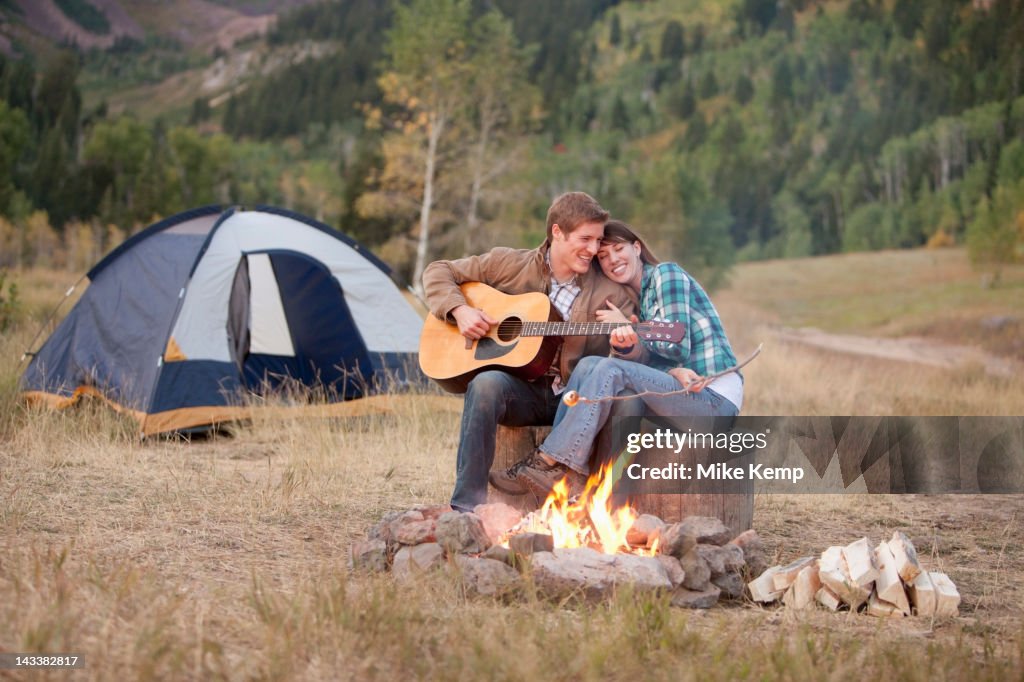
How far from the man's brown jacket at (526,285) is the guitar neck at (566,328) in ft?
0.30

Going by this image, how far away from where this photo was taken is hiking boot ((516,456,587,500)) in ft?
14.2

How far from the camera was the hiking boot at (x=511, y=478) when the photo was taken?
4484mm

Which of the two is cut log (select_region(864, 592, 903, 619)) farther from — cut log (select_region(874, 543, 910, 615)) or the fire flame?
the fire flame

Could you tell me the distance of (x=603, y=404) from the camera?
4254mm

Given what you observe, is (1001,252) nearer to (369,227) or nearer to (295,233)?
(369,227)

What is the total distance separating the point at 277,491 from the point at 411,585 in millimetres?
1851

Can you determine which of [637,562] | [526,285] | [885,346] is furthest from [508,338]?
[885,346]

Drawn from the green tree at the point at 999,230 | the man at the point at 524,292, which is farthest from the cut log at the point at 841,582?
the green tree at the point at 999,230

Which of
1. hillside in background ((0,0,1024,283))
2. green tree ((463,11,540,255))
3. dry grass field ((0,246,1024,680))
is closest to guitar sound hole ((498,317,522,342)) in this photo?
dry grass field ((0,246,1024,680))

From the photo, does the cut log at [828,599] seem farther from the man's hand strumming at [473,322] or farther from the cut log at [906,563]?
the man's hand strumming at [473,322]

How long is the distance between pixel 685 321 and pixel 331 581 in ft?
5.98

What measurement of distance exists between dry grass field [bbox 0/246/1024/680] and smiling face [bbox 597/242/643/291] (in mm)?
1322

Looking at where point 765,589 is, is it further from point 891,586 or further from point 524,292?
point 524,292

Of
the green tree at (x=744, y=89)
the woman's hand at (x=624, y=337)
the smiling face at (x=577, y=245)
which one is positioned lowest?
the woman's hand at (x=624, y=337)
